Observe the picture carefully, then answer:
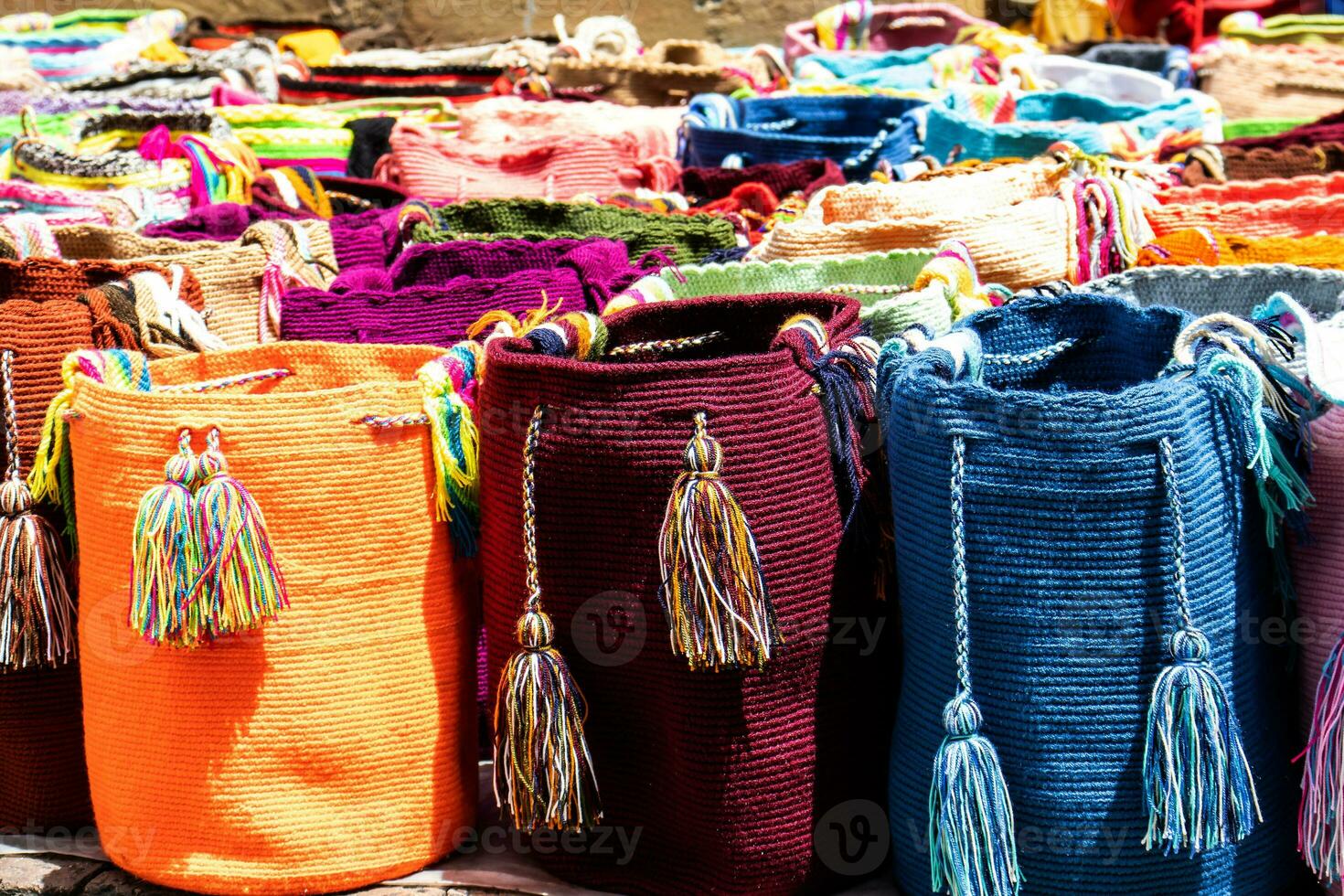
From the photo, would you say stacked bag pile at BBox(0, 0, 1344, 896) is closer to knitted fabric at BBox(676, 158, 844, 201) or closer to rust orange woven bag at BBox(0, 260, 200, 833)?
rust orange woven bag at BBox(0, 260, 200, 833)

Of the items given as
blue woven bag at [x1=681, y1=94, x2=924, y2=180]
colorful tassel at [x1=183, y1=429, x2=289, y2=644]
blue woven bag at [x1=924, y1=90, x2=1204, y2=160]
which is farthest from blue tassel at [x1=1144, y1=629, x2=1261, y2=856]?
blue woven bag at [x1=681, y1=94, x2=924, y2=180]

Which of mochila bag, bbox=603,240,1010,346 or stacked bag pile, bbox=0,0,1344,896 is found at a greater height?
mochila bag, bbox=603,240,1010,346

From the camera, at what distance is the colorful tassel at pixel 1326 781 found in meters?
1.39

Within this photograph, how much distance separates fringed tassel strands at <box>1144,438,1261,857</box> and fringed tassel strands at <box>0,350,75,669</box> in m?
1.34

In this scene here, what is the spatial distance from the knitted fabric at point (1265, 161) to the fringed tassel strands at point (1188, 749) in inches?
61.6

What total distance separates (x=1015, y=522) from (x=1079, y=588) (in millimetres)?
93

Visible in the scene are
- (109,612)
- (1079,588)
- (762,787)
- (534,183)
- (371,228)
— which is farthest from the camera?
(534,183)

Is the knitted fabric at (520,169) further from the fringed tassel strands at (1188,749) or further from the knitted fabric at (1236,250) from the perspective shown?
the fringed tassel strands at (1188,749)

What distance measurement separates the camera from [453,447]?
5.59 ft

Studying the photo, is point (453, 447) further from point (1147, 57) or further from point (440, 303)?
point (1147, 57)

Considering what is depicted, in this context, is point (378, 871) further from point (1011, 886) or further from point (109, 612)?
point (1011, 886)

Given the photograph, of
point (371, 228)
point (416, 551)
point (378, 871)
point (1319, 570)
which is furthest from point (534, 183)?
point (1319, 570)

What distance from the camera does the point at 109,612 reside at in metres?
1.68

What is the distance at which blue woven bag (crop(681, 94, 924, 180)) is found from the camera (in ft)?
10.7
